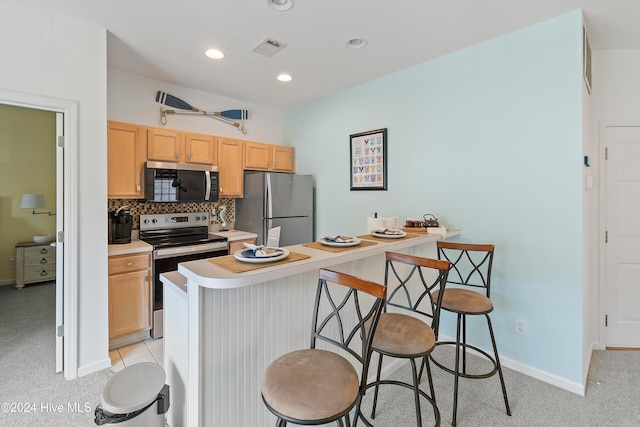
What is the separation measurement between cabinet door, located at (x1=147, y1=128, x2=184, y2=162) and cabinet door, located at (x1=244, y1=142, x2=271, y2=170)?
32.0 inches

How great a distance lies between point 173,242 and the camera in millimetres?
3098

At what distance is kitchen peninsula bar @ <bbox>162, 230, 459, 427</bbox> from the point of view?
1375 millimetres

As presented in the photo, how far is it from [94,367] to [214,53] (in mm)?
2833

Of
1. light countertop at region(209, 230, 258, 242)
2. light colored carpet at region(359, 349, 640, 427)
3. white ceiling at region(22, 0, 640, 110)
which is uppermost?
white ceiling at region(22, 0, 640, 110)

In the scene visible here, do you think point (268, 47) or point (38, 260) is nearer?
point (268, 47)

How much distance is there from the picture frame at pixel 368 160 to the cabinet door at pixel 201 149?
1.65 metres

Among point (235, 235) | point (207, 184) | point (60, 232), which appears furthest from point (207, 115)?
point (60, 232)

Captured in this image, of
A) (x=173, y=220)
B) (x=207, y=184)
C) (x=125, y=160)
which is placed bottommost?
(x=173, y=220)

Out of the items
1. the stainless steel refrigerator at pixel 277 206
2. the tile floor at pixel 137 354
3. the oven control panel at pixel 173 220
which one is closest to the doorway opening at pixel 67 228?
the tile floor at pixel 137 354

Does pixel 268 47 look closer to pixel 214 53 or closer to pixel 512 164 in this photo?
pixel 214 53

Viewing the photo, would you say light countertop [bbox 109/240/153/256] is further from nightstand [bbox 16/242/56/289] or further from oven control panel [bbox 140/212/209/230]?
nightstand [bbox 16/242/56/289]

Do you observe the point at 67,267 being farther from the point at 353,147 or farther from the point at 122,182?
the point at 353,147

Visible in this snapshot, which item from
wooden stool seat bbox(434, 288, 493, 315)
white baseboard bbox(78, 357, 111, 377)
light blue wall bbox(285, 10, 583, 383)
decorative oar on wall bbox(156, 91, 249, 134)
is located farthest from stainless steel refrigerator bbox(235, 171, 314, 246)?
wooden stool seat bbox(434, 288, 493, 315)

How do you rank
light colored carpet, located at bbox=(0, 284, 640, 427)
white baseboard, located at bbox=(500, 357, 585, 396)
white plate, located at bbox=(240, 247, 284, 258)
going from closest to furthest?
white plate, located at bbox=(240, 247, 284, 258) < light colored carpet, located at bbox=(0, 284, 640, 427) < white baseboard, located at bbox=(500, 357, 585, 396)
